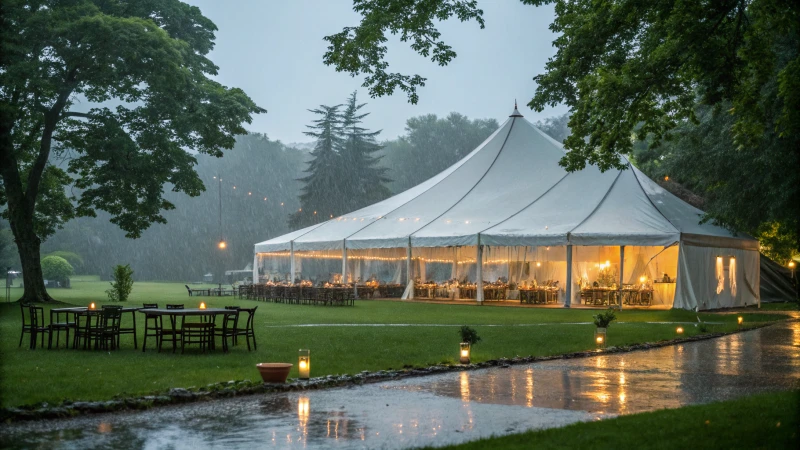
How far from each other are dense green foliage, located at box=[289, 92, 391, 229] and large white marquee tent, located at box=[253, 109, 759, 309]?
70.2 feet

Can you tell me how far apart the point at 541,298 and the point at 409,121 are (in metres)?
41.2

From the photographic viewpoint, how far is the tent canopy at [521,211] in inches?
879

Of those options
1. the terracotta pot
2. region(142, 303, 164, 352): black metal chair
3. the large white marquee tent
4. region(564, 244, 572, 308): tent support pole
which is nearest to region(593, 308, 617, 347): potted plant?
the terracotta pot

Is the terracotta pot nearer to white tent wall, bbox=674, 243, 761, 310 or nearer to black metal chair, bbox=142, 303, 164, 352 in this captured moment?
black metal chair, bbox=142, 303, 164, 352

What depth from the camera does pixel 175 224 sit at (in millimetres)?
69125

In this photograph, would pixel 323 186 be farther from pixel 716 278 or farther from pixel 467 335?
pixel 467 335

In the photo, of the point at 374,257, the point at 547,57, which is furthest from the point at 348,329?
the point at 374,257

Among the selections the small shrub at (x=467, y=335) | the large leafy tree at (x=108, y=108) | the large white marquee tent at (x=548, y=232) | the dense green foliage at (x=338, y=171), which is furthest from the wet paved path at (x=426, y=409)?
the dense green foliage at (x=338, y=171)

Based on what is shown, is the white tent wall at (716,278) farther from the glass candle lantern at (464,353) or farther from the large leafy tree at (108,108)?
the large leafy tree at (108,108)

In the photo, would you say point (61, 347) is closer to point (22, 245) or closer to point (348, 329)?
point (348, 329)

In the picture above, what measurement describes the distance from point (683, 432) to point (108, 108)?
21.7 m

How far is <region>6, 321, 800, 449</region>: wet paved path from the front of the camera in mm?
5762

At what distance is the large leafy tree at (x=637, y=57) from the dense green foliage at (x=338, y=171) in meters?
38.4

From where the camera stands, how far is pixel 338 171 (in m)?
52.9
